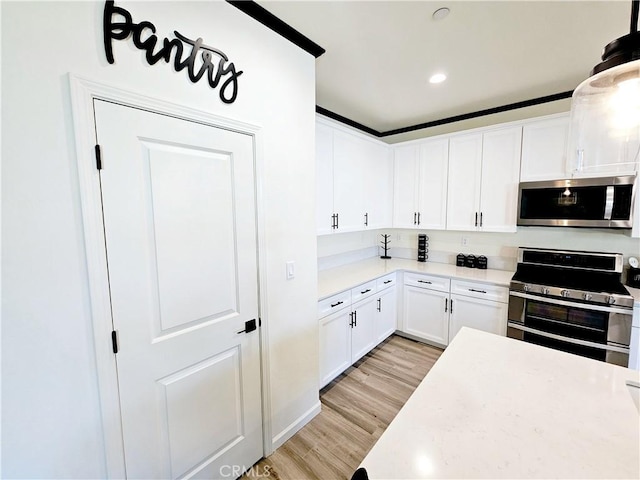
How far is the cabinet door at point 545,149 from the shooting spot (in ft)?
8.07

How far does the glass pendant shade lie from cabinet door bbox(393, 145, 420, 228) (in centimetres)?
220

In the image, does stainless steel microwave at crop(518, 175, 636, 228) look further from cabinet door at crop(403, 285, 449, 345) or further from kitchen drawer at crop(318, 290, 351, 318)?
kitchen drawer at crop(318, 290, 351, 318)

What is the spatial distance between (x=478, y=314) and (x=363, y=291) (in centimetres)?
125

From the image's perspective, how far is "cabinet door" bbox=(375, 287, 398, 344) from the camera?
305 cm

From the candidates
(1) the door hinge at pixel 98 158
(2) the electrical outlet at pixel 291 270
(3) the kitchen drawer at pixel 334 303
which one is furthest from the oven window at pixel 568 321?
(1) the door hinge at pixel 98 158

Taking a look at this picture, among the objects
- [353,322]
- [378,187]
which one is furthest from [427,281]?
[378,187]

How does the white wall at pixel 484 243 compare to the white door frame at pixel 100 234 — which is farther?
the white wall at pixel 484 243

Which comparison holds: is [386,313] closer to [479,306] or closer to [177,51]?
[479,306]

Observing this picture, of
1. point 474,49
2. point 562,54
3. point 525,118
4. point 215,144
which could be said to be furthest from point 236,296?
point 525,118

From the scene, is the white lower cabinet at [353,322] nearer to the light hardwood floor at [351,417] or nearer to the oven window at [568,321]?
the light hardwood floor at [351,417]

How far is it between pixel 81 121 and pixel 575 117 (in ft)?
6.69

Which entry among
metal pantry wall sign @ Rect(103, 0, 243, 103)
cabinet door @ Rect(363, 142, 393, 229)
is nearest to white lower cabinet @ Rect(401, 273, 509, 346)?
cabinet door @ Rect(363, 142, 393, 229)

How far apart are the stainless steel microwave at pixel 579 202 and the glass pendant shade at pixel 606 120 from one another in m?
1.47

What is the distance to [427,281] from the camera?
3.11 metres
